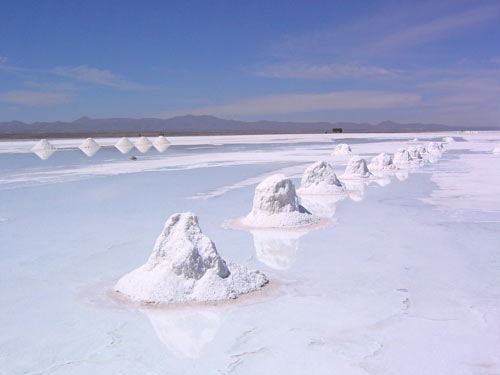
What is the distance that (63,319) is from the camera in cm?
358

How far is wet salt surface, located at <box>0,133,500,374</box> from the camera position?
2.96 metres

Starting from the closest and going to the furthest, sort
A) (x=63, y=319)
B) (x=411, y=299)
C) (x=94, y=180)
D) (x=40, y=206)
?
(x=63, y=319)
(x=411, y=299)
(x=40, y=206)
(x=94, y=180)

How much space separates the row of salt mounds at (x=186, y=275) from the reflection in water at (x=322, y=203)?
328cm

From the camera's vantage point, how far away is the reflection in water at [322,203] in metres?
7.36

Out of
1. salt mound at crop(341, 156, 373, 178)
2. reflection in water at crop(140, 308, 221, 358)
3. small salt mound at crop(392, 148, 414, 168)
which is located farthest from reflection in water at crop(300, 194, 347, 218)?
small salt mound at crop(392, 148, 414, 168)

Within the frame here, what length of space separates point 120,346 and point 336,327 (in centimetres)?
135

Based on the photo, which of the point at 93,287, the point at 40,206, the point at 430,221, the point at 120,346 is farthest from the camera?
the point at 40,206

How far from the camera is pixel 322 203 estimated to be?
8.12 metres

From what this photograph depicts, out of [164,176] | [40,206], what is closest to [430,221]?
[40,206]

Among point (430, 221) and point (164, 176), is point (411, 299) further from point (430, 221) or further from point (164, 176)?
point (164, 176)

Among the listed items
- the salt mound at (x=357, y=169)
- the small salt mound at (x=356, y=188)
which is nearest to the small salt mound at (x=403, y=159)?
the salt mound at (x=357, y=169)

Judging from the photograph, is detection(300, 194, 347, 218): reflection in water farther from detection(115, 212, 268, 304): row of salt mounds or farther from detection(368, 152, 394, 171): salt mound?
detection(368, 152, 394, 171): salt mound

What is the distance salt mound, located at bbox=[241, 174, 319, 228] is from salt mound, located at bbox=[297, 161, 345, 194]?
101 inches

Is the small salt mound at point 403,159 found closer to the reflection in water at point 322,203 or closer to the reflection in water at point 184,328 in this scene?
the reflection in water at point 322,203
